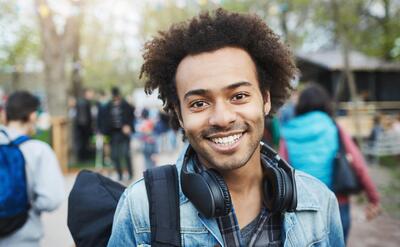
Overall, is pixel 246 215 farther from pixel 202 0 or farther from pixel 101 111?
pixel 202 0

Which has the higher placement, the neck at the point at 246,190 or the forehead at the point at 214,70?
the forehead at the point at 214,70

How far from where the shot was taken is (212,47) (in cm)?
176

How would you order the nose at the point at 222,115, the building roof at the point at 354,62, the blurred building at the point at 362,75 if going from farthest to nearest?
the blurred building at the point at 362,75, the building roof at the point at 354,62, the nose at the point at 222,115

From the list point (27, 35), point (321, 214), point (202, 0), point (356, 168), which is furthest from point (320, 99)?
point (27, 35)

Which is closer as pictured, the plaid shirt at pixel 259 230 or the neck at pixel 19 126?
the plaid shirt at pixel 259 230

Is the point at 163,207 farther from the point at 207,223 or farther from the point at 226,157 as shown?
the point at 226,157

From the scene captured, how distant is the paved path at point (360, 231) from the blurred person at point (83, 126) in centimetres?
513

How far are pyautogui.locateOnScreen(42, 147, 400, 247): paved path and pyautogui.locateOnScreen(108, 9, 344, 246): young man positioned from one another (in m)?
3.87

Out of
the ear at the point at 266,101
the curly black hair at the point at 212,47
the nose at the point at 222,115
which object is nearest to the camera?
the nose at the point at 222,115

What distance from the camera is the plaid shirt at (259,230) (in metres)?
1.70

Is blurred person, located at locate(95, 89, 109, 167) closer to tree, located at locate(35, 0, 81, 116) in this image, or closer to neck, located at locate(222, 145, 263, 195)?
tree, located at locate(35, 0, 81, 116)

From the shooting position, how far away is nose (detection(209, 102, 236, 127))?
167 cm

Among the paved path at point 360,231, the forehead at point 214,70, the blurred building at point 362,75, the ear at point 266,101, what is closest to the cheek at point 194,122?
the forehead at point 214,70

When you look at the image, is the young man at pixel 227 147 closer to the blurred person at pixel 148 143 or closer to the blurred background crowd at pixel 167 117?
the blurred background crowd at pixel 167 117
